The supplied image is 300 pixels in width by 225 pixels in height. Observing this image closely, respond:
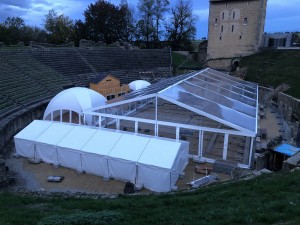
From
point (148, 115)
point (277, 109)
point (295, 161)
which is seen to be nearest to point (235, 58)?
point (277, 109)

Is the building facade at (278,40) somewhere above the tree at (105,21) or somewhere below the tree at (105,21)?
below

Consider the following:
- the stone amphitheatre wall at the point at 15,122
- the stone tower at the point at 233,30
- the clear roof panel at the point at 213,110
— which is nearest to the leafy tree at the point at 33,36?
the stone tower at the point at 233,30

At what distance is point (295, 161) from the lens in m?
11.5

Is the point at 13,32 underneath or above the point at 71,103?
above

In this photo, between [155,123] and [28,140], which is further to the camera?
[155,123]

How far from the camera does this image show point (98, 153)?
39.4 feet

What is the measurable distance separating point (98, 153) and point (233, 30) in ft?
119

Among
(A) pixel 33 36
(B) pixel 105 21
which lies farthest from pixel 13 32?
(B) pixel 105 21

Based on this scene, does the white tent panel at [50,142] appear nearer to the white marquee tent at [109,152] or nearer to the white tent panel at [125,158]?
the white marquee tent at [109,152]

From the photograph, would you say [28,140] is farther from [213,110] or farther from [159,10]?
[159,10]

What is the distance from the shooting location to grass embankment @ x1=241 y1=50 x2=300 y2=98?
3013 cm

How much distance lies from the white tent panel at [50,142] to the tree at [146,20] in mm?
46855

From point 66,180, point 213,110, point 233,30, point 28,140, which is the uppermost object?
point 233,30

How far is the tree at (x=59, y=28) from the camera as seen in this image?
2208 inches
